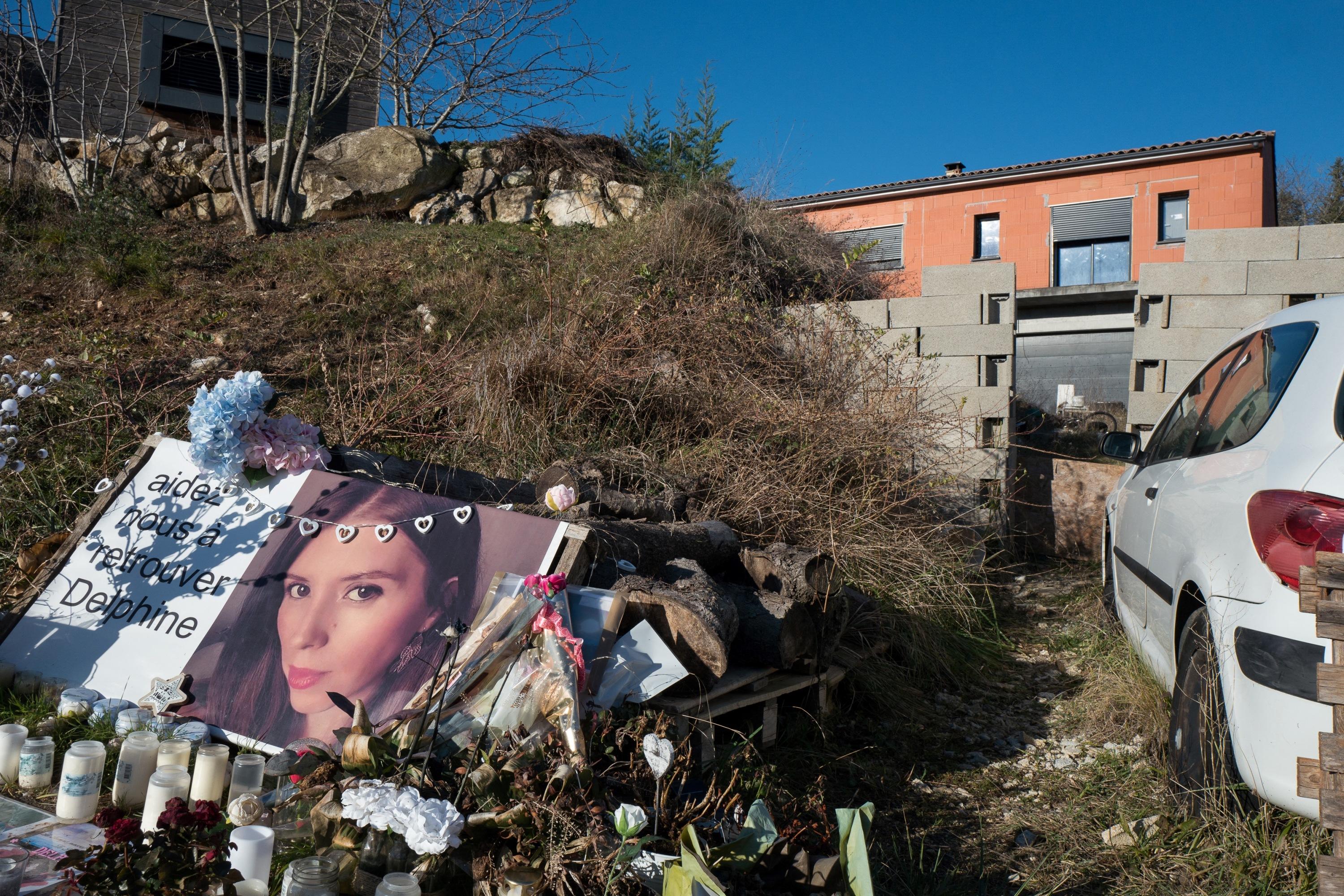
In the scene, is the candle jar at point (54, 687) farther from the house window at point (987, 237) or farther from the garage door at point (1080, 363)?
the house window at point (987, 237)

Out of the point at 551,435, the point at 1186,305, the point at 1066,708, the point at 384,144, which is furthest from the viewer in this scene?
the point at 384,144

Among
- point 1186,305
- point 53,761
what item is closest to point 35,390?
point 53,761

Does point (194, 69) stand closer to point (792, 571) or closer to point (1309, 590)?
point (792, 571)

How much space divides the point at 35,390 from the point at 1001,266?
653 centimetres

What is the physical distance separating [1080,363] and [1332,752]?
17802mm

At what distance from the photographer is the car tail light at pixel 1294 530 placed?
2.08 metres

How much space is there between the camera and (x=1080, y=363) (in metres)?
18.1

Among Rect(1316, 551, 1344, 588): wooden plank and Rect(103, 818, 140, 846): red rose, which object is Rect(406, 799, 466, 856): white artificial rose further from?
Rect(1316, 551, 1344, 588): wooden plank

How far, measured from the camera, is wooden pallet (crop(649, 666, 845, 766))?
110 inches

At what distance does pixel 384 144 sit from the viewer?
11.7 metres

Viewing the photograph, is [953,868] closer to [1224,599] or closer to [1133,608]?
[1224,599]

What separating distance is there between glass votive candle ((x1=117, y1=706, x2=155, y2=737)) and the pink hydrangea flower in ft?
3.16

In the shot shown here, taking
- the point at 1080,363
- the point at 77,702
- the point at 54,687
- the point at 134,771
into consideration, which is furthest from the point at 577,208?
the point at 1080,363

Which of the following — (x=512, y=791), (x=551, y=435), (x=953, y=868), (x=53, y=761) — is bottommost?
(x=953, y=868)
